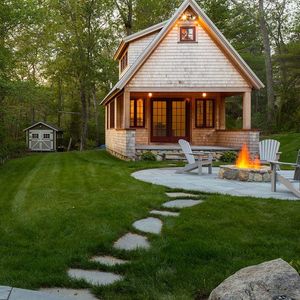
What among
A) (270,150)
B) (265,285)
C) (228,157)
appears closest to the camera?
(265,285)

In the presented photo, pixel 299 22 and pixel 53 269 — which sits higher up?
pixel 299 22

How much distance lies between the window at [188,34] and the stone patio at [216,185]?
7.42 metres

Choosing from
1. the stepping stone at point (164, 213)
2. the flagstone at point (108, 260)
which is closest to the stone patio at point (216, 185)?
the stepping stone at point (164, 213)

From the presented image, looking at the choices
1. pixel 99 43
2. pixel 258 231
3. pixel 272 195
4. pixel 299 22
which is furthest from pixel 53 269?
pixel 299 22

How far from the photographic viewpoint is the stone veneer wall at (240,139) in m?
16.0

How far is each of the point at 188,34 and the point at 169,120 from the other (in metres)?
4.03

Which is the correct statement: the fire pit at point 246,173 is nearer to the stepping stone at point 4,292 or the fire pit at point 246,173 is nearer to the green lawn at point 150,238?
the green lawn at point 150,238

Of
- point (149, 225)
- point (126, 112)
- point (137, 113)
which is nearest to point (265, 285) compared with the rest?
point (149, 225)

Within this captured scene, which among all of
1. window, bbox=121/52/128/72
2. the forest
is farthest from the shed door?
window, bbox=121/52/128/72

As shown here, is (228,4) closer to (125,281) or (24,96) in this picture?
(24,96)

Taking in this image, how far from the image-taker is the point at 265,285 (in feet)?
8.95

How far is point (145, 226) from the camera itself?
549 cm

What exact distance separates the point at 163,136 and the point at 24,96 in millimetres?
6477

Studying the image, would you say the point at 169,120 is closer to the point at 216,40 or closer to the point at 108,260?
the point at 216,40
